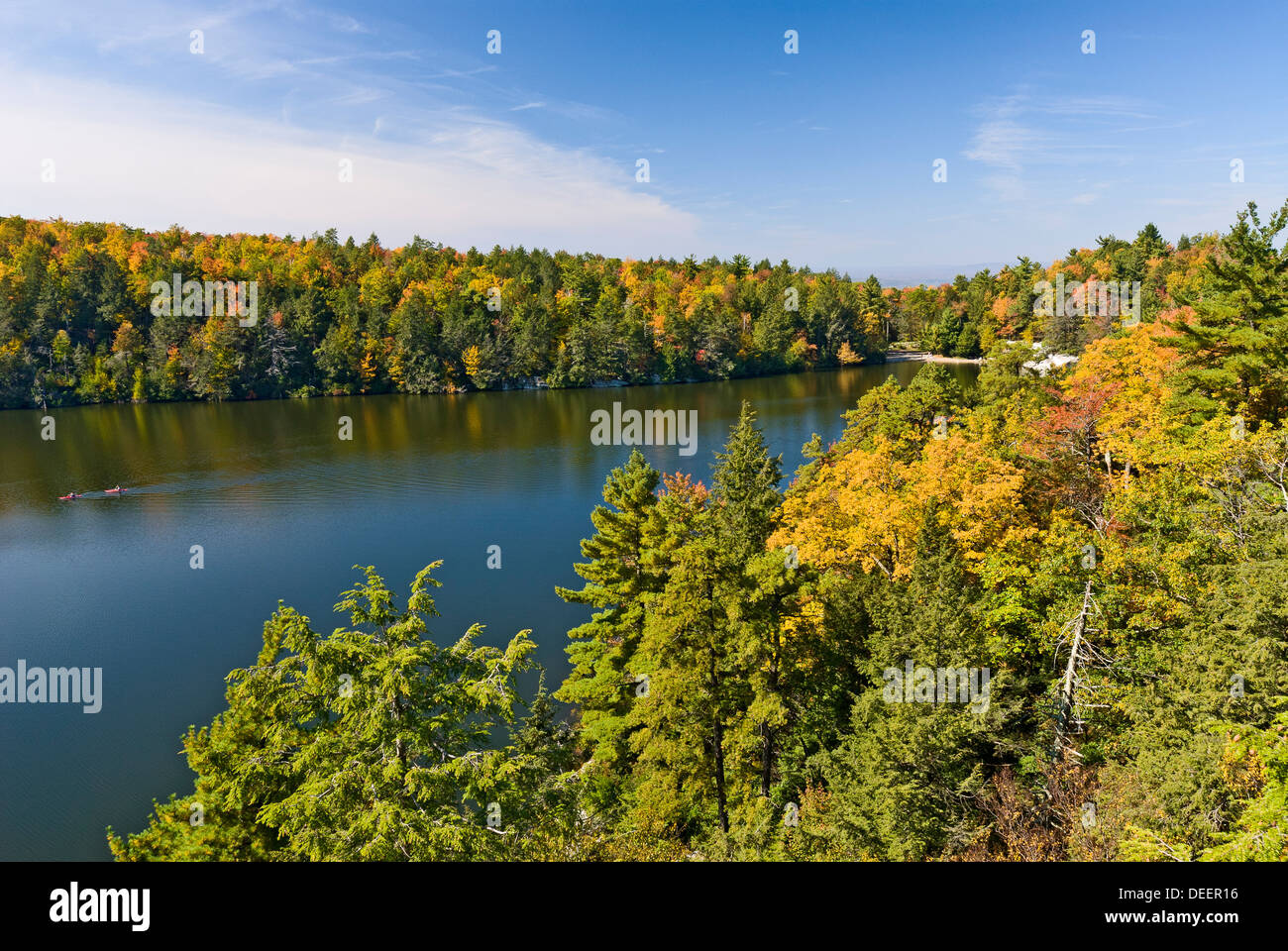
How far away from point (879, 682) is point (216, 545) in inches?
1295

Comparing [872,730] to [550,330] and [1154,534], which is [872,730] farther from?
[550,330]

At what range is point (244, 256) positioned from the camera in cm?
10394

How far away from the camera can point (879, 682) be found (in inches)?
618

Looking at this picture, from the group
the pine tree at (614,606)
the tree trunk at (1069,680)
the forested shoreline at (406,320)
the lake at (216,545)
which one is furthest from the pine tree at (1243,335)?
the forested shoreline at (406,320)

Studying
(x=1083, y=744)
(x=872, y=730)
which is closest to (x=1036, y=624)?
(x=1083, y=744)

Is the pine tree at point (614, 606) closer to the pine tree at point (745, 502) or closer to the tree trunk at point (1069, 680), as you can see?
the pine tree at point (745, 502)

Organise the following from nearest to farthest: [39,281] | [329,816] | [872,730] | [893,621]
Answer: [329,816]
[872,730]
[893,621]
[39,281]

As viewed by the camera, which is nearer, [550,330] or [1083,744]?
[1083,744]

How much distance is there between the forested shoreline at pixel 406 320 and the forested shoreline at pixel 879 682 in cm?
6894

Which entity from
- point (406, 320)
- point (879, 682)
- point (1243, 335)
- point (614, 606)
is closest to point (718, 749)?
point (879, 682)

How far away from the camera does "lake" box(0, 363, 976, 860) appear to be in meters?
21.2

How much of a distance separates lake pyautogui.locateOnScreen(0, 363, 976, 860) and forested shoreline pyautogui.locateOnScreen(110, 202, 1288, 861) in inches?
191

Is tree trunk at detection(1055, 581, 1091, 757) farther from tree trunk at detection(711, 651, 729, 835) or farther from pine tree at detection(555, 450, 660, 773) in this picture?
pine tree at detection(555, 450, 660, 773)

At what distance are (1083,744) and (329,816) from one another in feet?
44.5
